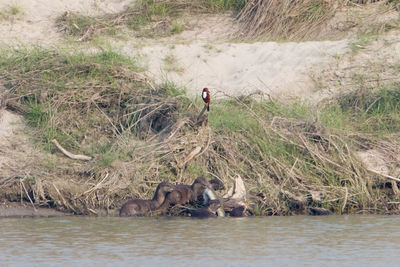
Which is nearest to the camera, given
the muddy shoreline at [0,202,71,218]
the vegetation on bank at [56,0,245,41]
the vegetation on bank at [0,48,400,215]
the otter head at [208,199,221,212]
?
the otter head at [208,199,221,212]

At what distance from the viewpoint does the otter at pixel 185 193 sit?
7.34m

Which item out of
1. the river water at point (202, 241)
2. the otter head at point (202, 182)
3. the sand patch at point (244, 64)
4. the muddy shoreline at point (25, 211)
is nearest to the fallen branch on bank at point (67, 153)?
the muddy shoreline at point (25, 211)

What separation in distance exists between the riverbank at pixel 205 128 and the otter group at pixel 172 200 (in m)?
0.34

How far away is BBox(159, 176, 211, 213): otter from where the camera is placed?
7.34 m

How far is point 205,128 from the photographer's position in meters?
8.23

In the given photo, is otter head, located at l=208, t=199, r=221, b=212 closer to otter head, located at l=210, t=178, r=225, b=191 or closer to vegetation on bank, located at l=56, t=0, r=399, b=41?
otter head, located at l=210, t=178, r=225, b=191

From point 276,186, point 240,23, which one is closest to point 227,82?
point 240,23

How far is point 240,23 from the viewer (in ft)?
37.8

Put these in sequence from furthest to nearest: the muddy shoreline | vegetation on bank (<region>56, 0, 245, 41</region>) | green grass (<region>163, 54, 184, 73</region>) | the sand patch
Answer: vegetation on bank (<region>56, 0, 245, 41</region>), green grass (<region>163, 54, 184, 73</region>), the sand patch, the muddy shoreline

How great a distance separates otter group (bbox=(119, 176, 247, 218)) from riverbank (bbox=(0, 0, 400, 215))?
34cm

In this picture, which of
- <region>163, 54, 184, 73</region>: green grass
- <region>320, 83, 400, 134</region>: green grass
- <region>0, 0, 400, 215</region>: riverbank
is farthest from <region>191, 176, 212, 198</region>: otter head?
<region>163, 54, 184, 73</region>: green grass

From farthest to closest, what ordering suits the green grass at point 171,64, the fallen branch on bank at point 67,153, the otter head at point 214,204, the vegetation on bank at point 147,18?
1. the vegetation on bank at point 147,18
2. the green grass at point 171,64
3. the fallen branch on bank at point 67,153
4. the otter head at point 214,204

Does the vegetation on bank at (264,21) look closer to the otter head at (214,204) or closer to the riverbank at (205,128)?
the riverbank at (205,128)

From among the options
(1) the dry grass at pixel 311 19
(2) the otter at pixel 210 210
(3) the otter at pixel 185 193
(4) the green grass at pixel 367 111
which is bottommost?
(2) the otter at pixel 210 210
